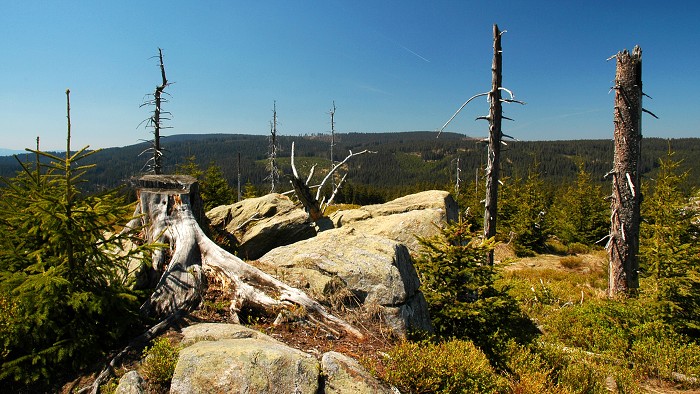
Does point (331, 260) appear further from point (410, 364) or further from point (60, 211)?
point (60, 211)

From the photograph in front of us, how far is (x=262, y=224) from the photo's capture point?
41.7 feet

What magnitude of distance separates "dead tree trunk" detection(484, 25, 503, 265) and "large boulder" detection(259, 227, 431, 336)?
541 cm

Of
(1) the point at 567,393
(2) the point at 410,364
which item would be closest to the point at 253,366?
(2) the point at 410,364

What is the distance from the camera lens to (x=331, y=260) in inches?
279

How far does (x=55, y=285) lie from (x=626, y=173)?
14.7 meters

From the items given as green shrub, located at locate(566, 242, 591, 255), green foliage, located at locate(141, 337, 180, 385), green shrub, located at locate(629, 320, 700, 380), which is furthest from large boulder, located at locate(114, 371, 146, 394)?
green shrub, located at locate(566, 242, 591, 255)

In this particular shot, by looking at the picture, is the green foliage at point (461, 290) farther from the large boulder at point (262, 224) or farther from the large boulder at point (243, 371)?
the large boulder at point (262, 224)

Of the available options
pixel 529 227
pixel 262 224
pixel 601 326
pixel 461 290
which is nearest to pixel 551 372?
pixel 461 290

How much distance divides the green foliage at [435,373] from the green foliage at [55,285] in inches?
146

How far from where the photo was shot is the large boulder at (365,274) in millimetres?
6251

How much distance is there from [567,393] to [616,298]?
813 centimetres

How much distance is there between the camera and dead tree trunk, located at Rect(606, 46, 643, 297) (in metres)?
10.9

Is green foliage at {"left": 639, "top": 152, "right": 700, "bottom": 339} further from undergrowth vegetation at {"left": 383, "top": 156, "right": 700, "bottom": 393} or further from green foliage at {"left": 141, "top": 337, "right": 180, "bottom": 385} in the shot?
green foliage at {"left": 141, "top": 337, "right": 180, "bottom": 385}

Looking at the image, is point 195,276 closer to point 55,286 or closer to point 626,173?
point 55,286
